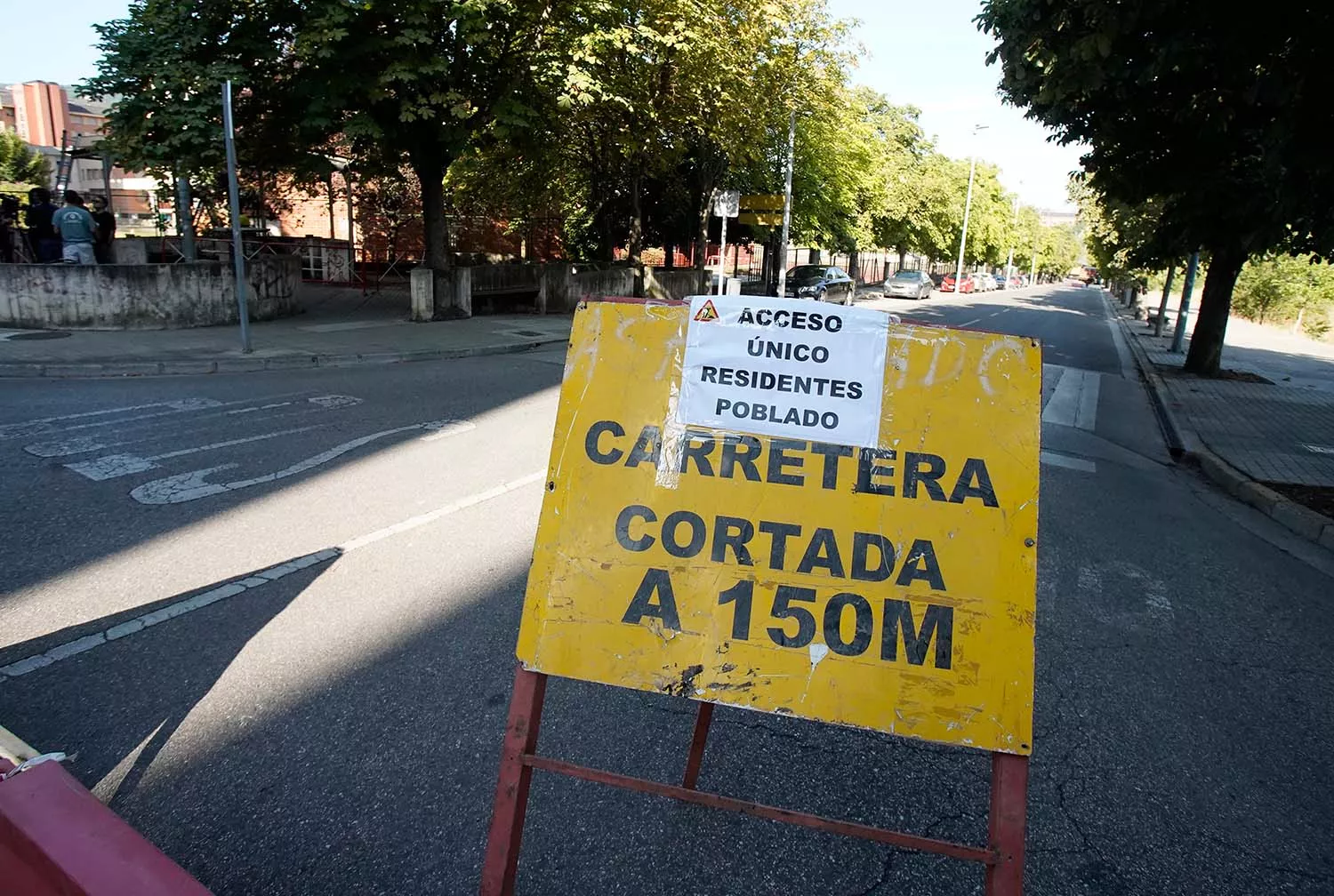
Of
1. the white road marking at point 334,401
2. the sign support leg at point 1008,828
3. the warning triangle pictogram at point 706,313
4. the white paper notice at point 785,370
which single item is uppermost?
the warning triangle pictogram at point 706,313

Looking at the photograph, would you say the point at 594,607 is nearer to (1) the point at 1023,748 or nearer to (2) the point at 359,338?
(1) the point at 1023,748

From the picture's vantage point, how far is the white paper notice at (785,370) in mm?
2230

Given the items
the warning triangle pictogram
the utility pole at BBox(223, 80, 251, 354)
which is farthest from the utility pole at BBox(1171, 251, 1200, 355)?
the warning triangle pictogram

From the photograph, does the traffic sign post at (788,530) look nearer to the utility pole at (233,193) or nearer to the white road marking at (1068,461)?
the white road marking at (1068,461)

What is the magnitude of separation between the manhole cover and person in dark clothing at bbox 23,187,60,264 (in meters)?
1.95

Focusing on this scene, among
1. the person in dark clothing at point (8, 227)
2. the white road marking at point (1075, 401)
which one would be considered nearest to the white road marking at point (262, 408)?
the white road marking at point (1075, 401)

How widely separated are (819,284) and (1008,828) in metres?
29.8

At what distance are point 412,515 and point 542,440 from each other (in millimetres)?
2373

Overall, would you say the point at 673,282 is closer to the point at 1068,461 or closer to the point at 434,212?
the point at 434,212

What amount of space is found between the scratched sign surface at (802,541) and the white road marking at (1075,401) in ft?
30.1

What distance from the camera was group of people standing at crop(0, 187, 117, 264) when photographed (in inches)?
522

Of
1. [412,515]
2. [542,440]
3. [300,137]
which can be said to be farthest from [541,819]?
[300,137]

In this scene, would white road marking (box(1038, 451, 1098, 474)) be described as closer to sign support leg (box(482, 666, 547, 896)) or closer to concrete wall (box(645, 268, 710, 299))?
sign support leg (box(482, 666, 547, 896))

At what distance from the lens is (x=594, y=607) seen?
219 cm
